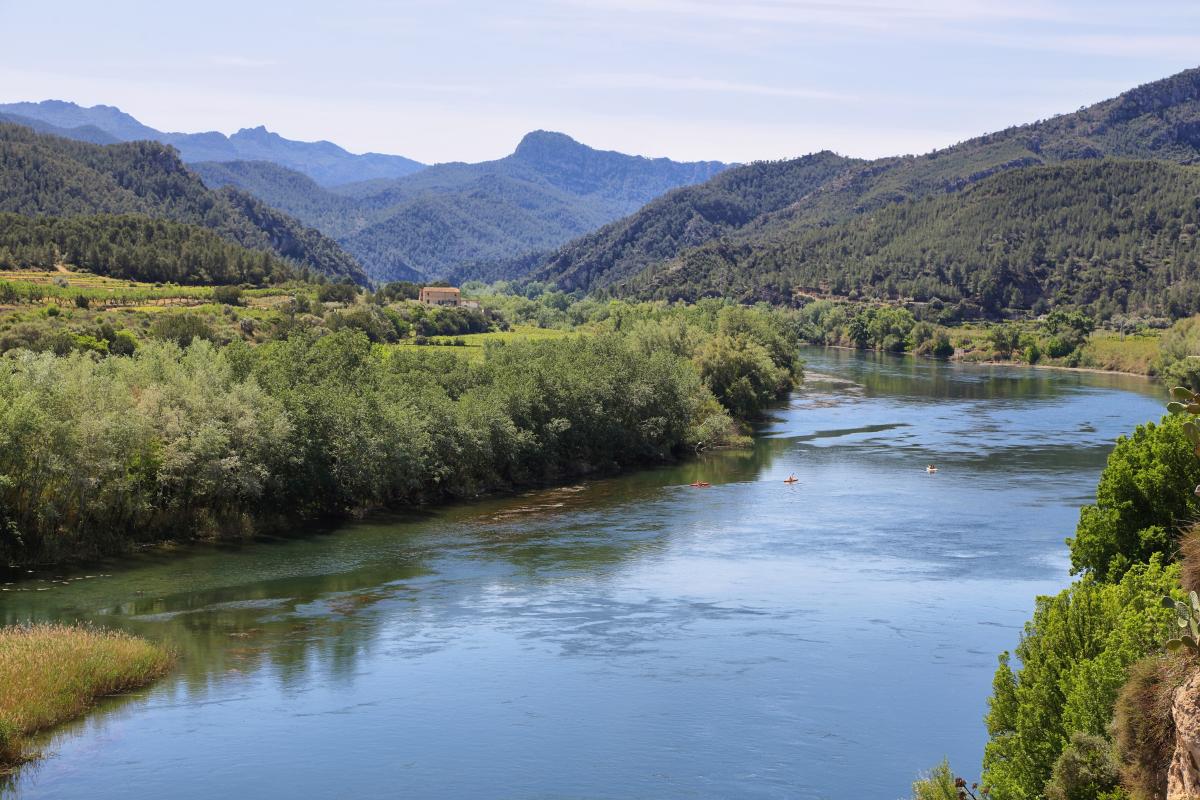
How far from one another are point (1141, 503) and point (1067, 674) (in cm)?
1391

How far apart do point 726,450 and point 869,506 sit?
68.9ft

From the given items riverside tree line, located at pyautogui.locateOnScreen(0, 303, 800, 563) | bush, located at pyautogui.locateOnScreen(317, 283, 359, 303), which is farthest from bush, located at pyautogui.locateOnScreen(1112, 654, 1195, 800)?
bush, located at pyautogui.locateOnScreen(317, 283, 359, 303)

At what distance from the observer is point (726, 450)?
Result: 267ft

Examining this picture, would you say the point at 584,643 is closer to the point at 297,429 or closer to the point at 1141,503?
the point at 1141,503

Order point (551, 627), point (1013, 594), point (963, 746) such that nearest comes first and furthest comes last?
point (963, 746) < point (551, 627) < point (1013, 594)

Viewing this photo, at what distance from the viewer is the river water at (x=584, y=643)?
92.2ft

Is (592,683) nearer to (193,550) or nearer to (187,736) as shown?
(187,736)

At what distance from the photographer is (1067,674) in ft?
73.0

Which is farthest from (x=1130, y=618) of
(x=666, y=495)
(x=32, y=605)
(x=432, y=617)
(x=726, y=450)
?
(x=726, y=450)

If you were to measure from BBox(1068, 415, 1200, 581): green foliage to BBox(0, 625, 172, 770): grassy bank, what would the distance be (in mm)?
26893

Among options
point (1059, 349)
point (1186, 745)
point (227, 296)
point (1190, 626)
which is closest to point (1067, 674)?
point (1190, 626)

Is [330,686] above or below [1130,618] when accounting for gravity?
below

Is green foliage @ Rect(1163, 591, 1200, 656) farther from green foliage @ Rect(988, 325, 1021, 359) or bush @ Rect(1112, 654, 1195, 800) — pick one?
green foliage @ Rect(988, 325, 1021, 359)

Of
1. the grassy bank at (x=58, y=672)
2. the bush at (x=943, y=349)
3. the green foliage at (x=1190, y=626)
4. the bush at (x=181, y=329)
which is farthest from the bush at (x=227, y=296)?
the bush at (x=943, y=349)
